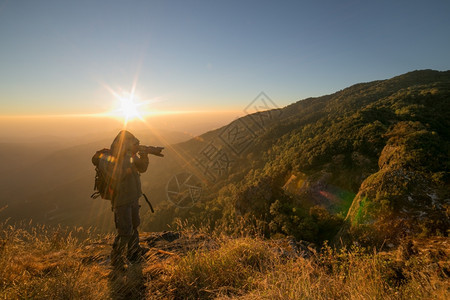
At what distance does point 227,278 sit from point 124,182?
2.51 metres

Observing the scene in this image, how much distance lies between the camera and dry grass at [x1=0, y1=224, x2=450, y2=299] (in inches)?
74.5

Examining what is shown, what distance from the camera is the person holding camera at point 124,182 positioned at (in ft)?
11.2

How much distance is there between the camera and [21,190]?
132m

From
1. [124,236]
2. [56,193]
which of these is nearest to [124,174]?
[124,236]

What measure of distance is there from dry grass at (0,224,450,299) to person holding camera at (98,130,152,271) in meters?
0.47

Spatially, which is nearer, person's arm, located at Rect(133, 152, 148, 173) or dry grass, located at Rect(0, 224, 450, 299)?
dry grass, located at Rect(0, 224, 450, 299)

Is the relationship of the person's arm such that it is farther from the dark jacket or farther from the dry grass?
the dry grass

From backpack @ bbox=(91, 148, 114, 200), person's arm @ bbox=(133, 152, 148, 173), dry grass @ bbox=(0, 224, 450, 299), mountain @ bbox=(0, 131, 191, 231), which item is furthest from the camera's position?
mountain @ bbox=(0, 131, 191, 231)

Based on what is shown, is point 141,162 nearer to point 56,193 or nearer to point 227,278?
point 227,278

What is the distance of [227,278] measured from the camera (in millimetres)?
2459

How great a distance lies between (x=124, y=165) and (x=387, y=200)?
31.9 ft

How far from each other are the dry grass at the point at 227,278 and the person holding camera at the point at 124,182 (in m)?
0.47

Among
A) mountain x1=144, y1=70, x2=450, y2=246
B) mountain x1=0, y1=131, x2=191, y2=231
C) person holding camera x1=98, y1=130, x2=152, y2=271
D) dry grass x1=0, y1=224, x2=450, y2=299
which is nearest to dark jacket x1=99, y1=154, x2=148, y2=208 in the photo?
person holding camera x1=98, y1=130, x2=152, y2=271

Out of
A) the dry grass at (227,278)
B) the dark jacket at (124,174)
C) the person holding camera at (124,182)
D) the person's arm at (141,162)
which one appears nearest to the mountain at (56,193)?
the person holding camera at (124,182)
